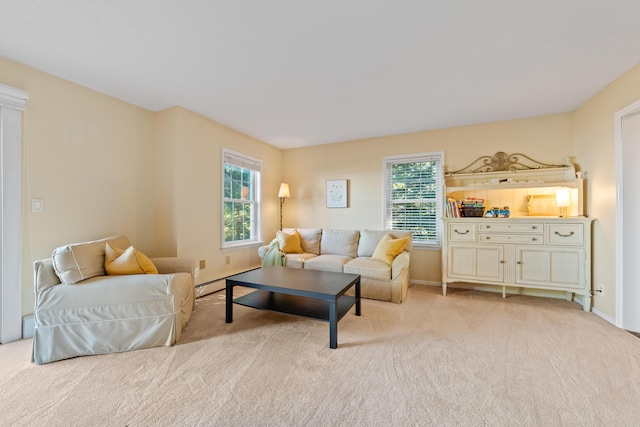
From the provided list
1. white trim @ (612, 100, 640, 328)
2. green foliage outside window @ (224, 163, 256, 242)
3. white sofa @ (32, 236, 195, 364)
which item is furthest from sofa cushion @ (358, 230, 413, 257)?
white sofa @ (32, 236, 195, 364)

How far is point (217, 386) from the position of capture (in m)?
1.63

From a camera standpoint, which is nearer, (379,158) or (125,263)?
(125,263)

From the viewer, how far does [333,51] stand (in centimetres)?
209

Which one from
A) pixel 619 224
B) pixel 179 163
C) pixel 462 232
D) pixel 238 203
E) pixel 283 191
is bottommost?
pixel 462 232

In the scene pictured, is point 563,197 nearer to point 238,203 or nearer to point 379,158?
point 379,158

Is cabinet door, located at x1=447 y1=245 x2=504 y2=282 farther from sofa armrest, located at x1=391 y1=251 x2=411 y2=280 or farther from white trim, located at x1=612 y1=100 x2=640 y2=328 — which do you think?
white trim, located at x1=612 y1=100 x2=640 y2=328

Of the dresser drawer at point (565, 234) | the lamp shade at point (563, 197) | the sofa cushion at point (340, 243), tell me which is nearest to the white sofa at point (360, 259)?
the sofa cushion at point (340, 243)

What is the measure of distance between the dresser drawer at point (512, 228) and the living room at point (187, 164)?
1.74 ft

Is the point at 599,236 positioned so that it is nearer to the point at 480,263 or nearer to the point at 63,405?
the point at 480,263

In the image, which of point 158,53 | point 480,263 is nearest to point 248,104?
point 158,53

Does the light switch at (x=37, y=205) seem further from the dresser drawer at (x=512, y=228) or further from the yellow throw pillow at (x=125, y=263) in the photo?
the dresser drawer at (x=512, y=228)

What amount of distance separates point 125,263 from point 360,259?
259 centimetres

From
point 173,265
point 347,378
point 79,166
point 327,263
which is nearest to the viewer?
point 347,378

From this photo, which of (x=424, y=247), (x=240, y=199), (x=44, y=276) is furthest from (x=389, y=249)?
(x=44, y=276)
